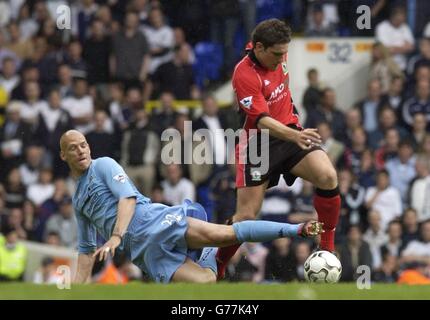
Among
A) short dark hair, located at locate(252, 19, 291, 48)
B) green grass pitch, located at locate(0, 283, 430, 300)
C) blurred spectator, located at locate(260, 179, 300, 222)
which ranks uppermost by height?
short dark hair, located at locate(252, 19, 291, 48)

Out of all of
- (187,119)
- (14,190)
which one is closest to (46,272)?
(14,190)

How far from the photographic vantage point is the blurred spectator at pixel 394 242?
17.4 metres

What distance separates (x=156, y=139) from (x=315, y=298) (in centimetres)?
920

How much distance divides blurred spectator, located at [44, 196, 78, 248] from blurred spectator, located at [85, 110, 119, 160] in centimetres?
81

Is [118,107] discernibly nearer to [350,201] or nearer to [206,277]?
[350,201]

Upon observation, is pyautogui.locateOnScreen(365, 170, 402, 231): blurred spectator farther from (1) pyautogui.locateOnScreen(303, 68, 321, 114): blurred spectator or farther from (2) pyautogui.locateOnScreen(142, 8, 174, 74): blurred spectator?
(2) pyautogui.locateOnScreen(142, 8, 174, 74): blurred spectator

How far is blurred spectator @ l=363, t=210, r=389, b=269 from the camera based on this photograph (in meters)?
17.4

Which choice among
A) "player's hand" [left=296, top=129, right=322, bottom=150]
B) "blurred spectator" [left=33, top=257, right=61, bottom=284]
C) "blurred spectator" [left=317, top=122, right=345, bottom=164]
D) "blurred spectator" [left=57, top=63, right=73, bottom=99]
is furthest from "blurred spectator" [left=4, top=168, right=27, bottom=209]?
"player's hand" [left=296, top=129, right=322, bottom=150]

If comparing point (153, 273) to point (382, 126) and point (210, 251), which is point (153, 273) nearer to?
point (210, 251)

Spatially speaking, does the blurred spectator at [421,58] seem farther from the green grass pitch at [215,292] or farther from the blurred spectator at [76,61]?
the green grass pitch at [215,292]

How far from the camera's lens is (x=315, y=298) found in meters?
9.47

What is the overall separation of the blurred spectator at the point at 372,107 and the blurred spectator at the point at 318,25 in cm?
110

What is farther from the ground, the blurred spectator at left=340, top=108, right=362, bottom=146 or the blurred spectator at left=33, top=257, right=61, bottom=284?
the blurred spectator at left=340, top=108, right=362, bottom=146

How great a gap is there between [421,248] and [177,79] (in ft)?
14.8
